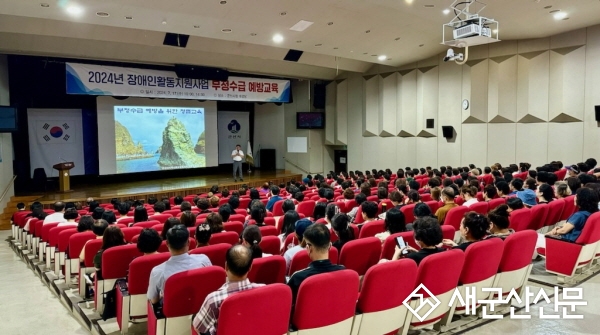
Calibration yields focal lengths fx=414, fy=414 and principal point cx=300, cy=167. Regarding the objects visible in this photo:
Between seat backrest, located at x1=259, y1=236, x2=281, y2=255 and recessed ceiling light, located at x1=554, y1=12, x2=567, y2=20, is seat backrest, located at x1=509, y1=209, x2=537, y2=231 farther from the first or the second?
recessed ceiling light, located at x1=554, y1=12, x2=567, y2=20

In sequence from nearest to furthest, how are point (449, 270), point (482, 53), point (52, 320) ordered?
point (449, 270)
point (52, 320)
point (482, 53)

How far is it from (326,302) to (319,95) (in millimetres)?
15205

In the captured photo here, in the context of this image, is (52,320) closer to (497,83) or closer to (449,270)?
(449,270)

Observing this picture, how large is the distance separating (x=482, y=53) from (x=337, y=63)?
471 centimetres

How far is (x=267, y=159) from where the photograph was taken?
18516mm

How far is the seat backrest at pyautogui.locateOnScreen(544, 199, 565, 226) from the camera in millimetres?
5078

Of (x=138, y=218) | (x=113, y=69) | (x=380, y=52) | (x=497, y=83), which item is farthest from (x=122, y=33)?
(x=497, y=83)

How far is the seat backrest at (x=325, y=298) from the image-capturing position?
2363 mm

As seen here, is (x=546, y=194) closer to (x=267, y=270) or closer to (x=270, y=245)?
(x=270, y=245)

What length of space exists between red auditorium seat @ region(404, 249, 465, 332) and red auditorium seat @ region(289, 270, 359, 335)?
595 millimetres

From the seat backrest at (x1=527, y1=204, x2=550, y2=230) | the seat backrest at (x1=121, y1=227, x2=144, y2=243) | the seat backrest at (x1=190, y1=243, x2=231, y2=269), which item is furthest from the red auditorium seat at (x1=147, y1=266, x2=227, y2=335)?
the seat backrest at (x1=527, y1=204, x2=550, y2=230)

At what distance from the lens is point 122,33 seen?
10.2 m

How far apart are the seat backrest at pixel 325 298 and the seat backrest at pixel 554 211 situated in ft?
12.1

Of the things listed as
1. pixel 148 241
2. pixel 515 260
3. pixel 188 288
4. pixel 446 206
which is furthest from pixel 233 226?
pixel 515 260
